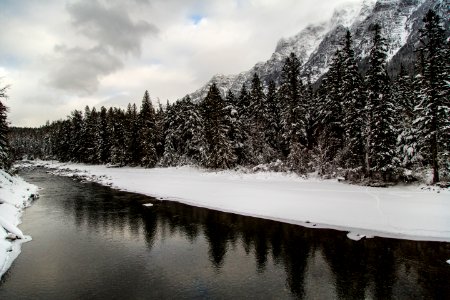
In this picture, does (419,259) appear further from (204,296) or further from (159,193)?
(159,193)

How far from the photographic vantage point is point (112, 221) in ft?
85.4

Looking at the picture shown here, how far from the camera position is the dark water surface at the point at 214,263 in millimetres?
13688

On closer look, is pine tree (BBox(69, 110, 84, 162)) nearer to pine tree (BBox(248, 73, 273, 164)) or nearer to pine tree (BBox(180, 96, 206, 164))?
pine tree (BBox(180, 96, 206, 164))

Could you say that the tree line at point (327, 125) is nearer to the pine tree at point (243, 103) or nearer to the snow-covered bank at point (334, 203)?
the pine tree at point (243, 103)

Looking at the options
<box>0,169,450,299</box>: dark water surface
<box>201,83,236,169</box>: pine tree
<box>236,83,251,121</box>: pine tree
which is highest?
<box>236,83,251,121</box>: pine tree

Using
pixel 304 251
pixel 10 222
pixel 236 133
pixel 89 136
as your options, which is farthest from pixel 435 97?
pixel 89 136

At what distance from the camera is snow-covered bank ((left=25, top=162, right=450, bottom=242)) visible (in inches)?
831

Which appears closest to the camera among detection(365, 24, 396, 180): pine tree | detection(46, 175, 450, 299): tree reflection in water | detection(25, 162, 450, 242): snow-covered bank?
detection(46, 175, 450, 299): tree reflection in water

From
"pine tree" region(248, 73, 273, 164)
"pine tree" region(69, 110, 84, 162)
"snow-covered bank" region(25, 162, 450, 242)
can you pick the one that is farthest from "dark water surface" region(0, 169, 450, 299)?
"pine tree" region(69, 110, 84, 162)

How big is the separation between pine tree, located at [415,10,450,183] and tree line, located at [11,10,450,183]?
0.27ft

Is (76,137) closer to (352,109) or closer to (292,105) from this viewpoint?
(292,105)

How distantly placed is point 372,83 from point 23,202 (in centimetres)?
3676

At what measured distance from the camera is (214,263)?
16.9 meters

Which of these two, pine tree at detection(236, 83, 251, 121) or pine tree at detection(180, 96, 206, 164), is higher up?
pine tree at detection(236, 83, 251, 121)
